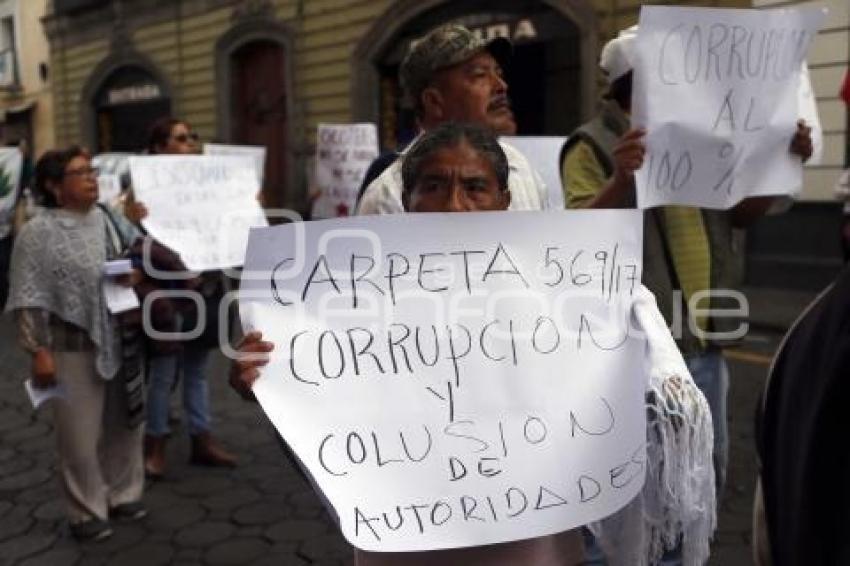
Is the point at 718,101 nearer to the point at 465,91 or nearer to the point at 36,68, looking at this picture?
the point at 465,91

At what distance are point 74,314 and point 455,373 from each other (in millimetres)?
2296

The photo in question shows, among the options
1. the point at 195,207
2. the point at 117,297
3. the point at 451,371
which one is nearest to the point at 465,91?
the point at 451,371

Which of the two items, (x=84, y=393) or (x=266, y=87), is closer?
(x=84, y=393)

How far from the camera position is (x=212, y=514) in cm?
365

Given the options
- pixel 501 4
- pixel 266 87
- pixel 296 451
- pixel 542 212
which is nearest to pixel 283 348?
pixel 296 451

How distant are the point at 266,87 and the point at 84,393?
14203 mm

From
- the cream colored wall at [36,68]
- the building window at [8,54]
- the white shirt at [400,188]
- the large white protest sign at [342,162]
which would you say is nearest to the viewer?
the white shirt at [400,188]

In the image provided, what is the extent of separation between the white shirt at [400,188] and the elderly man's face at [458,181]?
0.20 metres

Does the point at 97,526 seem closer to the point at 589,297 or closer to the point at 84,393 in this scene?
the point at 84,393

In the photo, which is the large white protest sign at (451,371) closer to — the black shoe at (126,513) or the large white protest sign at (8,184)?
the black shoe at (126,513)

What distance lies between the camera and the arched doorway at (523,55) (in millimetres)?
11062

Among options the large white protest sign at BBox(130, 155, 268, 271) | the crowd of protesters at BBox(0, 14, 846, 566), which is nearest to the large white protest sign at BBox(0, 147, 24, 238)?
the crowd of protesters at BBox(0, 14, 846, 566)

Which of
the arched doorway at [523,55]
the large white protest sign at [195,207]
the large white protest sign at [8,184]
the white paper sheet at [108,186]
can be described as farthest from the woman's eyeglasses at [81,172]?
the arched doorway at [523,55]

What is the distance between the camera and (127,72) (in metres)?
21.1
